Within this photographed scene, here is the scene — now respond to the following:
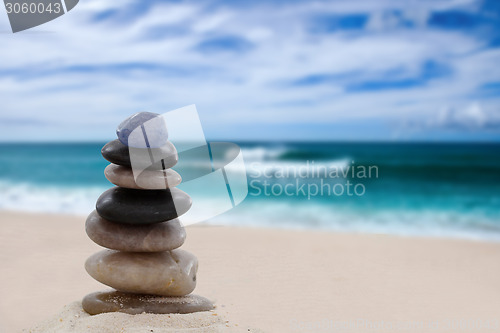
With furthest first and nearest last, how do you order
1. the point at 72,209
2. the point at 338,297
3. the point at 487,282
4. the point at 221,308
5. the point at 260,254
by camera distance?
the point at 72,209, the point at 260,254, the point at 487,282, the point at 338,297, the point at 221,308

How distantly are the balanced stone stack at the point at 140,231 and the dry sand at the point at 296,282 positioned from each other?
25 centimetres

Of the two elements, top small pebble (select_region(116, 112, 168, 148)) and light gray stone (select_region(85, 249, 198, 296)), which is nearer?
top small pebble (select_region(116, 112, 168, 148))

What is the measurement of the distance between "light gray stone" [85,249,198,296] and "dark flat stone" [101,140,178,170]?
29.1 inches

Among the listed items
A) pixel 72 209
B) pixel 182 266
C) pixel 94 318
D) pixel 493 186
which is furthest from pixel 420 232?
pixel 493 186

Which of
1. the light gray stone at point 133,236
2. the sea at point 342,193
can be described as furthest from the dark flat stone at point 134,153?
the sea at point 342,193

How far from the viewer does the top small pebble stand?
318 centimetres

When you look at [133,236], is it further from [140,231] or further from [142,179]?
[142,179]

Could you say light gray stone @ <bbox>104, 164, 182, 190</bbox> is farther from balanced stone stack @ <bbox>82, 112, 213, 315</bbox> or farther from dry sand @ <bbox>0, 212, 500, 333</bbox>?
dry sand @ <bbox>0, 212, 500, 333</bbox>

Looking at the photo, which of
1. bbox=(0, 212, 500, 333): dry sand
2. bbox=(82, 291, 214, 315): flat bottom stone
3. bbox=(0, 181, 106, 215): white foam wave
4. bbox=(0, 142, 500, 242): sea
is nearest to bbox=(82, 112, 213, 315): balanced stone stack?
bbox=(82, 291, 214, 315): flat bottom stone

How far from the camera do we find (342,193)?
14133 mm

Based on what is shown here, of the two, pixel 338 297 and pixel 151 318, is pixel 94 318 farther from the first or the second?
pixel 338 297

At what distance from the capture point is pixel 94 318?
10.2 feet

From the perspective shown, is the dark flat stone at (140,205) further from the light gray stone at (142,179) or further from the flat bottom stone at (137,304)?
the flat bottom stone at (137,304)

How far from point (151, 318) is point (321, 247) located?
389 cm
